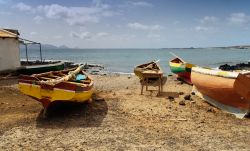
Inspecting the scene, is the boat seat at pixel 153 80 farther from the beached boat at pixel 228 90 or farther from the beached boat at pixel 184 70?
the beached boat at pixel 184 70

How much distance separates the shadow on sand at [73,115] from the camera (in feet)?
34.8

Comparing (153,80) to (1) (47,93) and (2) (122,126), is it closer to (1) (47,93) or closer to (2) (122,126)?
(2) (122,126)

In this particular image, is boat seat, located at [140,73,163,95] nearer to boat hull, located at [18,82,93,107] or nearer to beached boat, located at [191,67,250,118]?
beached boat, located at [191,67,250,118]

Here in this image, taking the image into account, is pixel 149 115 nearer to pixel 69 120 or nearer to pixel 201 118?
pixel 201 118

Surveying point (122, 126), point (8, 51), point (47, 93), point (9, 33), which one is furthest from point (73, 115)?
point (9, 33)

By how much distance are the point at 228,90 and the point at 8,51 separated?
15682mm

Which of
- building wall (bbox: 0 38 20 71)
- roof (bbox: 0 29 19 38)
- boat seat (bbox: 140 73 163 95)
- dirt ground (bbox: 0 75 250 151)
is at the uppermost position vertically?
roof (bbox: 0 29 19 38)

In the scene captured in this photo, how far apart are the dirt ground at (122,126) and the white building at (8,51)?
8.33 m

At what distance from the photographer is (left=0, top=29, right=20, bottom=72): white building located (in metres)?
22.1

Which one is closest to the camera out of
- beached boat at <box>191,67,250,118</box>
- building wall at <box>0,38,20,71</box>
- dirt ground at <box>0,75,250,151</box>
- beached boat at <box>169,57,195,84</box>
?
dirt ground at <box>0,75,250,151</box>

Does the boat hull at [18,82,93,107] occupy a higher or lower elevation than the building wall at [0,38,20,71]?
lower

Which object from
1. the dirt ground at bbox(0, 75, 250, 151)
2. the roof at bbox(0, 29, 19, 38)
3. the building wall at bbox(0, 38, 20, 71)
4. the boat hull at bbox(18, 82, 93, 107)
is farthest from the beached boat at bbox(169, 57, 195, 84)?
the boat hull at bbox(18, 82, 93, 107)

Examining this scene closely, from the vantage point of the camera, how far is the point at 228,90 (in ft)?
40.4

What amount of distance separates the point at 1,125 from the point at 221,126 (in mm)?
6854
